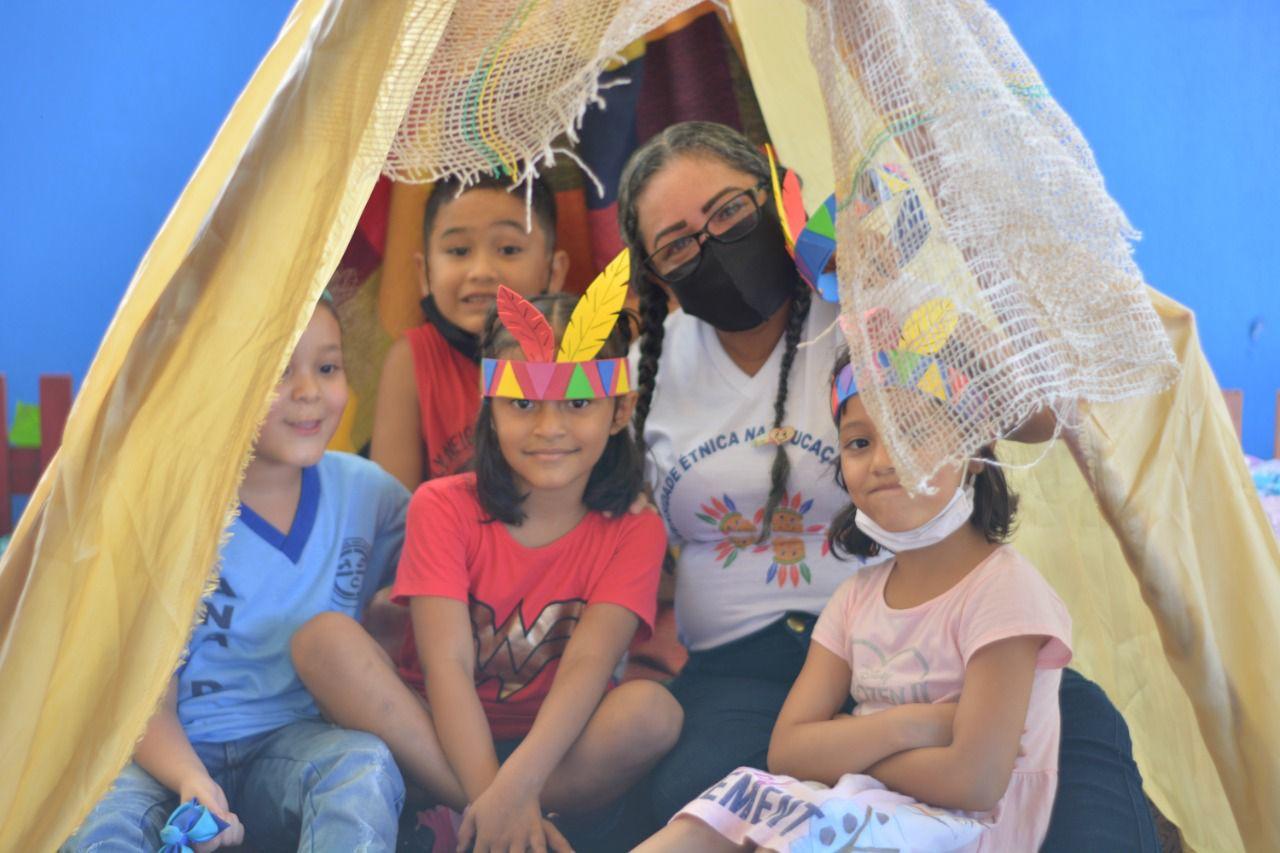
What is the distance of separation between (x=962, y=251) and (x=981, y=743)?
1.60 feet

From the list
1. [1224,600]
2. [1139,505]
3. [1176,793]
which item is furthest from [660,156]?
[1176,793]

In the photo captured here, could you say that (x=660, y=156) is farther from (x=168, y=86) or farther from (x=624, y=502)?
(x=168, y=86)

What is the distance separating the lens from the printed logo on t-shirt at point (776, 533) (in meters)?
1.72

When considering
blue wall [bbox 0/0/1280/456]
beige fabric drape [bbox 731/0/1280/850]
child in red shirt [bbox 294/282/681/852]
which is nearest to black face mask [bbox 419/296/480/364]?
child in red shirt [bbox 294/282/681/852]

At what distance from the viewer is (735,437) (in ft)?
5.78

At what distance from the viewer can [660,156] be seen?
176 cm

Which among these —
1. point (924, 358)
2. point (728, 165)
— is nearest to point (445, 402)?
point (728, 165)

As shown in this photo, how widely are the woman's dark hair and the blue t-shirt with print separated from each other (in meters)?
0.44

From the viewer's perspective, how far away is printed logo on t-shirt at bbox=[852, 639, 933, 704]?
54.3 inches

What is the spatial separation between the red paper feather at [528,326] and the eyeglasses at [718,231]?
0.61 ft

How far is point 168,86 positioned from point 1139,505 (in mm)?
2895

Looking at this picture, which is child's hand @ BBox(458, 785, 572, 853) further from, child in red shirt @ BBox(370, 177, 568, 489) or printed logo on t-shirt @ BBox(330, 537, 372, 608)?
child in red shirt @ BBox(370, 177, 568, 489)

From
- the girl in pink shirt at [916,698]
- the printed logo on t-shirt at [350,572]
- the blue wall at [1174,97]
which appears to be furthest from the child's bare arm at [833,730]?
the blue wall at [1174,97]

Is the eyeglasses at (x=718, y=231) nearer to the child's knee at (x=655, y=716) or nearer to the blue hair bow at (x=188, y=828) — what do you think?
the child's knee at (x=655, y=716)
